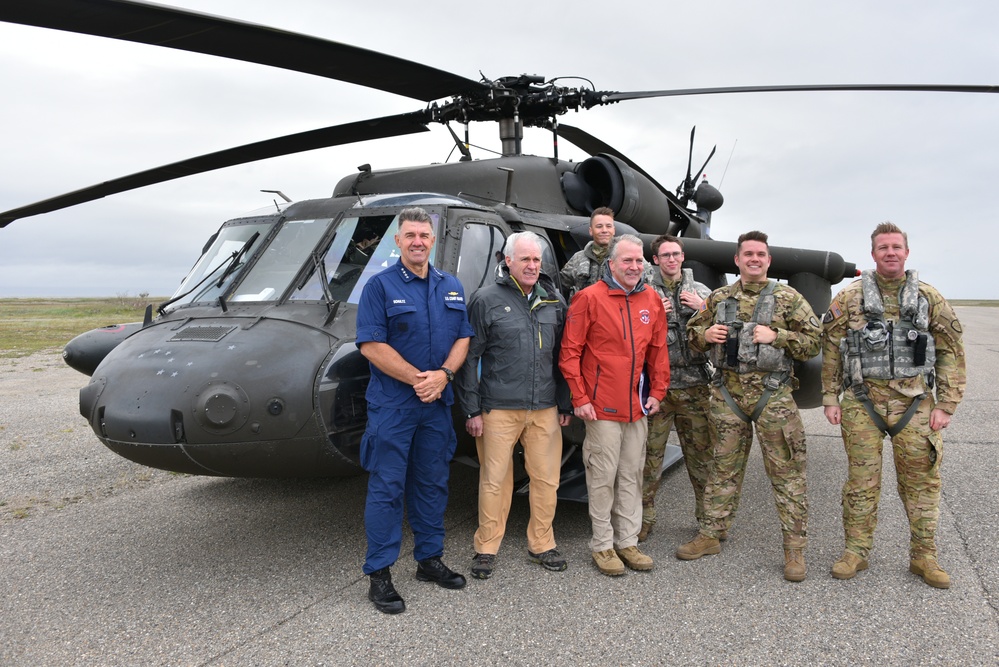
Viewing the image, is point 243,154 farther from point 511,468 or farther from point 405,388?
point 511,468

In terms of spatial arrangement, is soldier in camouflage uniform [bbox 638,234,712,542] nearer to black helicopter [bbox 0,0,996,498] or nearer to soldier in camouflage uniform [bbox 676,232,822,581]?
soldier in camouflage uniform [bbox 676,232,822,581]

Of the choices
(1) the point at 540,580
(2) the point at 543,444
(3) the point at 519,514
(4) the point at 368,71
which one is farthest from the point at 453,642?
(4) the point at 368,71

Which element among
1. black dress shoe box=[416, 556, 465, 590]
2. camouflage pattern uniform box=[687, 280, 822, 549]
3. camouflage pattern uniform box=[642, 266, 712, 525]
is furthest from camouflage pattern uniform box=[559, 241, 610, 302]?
black dress shoe box=[416, 556, 465, 590]

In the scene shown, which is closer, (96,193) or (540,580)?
(540,580)

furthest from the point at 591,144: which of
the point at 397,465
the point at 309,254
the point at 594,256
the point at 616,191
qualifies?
the point at 397,465

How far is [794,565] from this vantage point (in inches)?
142

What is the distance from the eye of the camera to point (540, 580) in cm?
360

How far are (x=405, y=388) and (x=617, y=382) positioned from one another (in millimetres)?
1151

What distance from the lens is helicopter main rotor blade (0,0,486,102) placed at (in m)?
2.89

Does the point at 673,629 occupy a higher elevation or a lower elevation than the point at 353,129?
lower

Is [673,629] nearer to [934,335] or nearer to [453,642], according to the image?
[453,642]

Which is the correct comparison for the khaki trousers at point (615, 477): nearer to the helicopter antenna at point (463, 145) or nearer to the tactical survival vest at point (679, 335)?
the tactical survival vest at point (679, 335)

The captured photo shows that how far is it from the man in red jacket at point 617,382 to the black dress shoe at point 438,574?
78 centimetres

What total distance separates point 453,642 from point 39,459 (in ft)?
18.0
